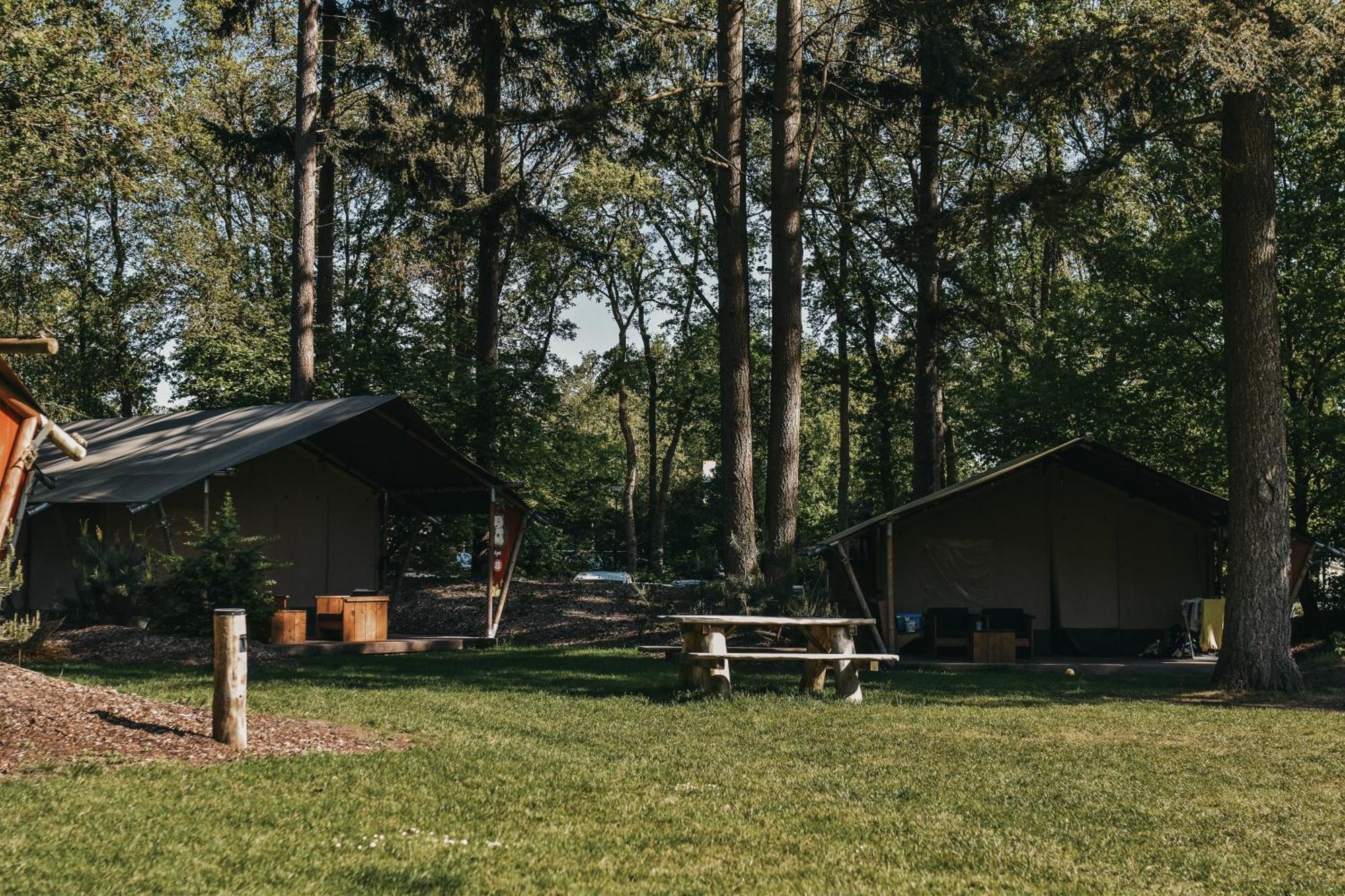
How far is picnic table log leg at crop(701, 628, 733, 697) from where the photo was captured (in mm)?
11375

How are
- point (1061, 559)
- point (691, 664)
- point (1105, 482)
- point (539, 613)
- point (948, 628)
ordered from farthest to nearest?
point (539, 613), point (1061, 559), point (1105, 482), point (948, 628), point (691, 664)

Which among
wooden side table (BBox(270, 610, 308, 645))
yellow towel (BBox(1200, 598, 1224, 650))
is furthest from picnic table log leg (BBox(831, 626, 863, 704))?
wooden side table (BBox(270, 610, 308, 645))

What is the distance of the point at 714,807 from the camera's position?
6.45 meters

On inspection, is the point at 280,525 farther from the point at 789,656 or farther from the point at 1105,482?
the point at 1105,482

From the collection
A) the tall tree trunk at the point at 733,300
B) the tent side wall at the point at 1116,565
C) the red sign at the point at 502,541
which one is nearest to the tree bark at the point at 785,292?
the tall tree trunk at the point at 733,300

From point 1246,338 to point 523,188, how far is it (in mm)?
11237

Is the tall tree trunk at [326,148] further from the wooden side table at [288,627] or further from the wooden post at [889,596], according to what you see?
the wooden post at [889,596]

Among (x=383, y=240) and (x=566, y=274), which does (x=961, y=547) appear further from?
(x=383, y=240)

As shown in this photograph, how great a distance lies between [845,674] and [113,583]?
33.6 ft

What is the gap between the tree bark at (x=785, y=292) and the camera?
17656 mm

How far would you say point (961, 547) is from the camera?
18.7 meters

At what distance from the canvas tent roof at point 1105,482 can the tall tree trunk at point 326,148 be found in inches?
509

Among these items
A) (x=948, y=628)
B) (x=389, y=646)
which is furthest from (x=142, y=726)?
(x=948, y=628)

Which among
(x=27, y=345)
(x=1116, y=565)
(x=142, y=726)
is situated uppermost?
(x=27, y=345)
